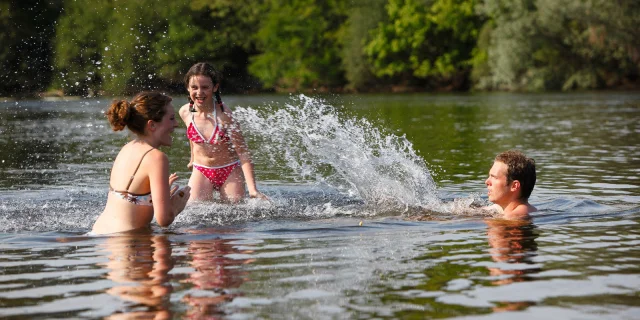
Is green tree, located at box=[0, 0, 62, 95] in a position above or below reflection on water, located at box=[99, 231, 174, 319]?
above

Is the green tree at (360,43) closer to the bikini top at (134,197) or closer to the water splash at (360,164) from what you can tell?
the water splash at (360,164)

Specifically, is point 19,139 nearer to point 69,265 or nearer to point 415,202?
point 415,202

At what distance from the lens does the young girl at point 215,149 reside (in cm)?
1166

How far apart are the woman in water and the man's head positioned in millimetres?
3321

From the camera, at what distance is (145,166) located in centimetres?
841

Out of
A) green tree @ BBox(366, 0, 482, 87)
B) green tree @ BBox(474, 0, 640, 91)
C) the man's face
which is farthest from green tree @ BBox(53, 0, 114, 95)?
the man's face

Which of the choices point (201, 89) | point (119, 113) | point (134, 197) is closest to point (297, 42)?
point (201, 89)

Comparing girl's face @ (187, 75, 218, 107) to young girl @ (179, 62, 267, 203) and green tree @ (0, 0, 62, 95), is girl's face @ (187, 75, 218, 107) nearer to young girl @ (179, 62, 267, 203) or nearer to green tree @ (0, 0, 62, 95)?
young girl @ (179, 62, 267, 203)

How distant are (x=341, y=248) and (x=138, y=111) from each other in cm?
203

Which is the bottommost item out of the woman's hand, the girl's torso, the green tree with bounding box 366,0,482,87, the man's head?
the man's head

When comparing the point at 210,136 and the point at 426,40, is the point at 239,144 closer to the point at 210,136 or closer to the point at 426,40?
the point at 210,136

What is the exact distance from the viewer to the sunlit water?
6488mm

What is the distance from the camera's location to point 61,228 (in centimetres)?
1017

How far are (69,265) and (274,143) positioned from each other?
1792 centimetres
